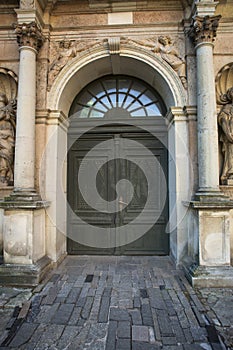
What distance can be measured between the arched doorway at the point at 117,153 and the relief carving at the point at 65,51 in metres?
0.77

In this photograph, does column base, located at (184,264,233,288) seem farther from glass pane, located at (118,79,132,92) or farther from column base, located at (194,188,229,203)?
glass pane, located at (118,79,132,92)

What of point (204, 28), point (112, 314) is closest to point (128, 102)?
point (204, 28)

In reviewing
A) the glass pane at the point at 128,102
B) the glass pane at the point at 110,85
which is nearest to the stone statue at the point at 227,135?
the glass pane at the point at 128,102

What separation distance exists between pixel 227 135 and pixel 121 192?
2.22 m

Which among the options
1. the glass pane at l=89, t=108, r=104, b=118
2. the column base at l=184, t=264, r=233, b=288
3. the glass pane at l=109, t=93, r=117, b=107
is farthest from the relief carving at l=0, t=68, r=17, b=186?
the column base at l=184, t=264, r=233, b=288

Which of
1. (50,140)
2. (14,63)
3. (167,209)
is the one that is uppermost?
(14,63)

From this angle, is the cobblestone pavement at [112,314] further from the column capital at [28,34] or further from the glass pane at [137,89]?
the column capital at [28,34]

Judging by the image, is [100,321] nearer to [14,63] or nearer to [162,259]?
[162,259]

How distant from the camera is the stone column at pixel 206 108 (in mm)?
3801

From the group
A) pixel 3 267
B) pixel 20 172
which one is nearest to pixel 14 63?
pixel 20 172

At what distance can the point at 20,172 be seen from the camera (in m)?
3.91

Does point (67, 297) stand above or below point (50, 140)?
below

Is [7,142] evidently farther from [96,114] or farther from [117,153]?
[117,153]

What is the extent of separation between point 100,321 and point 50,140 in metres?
2.99
